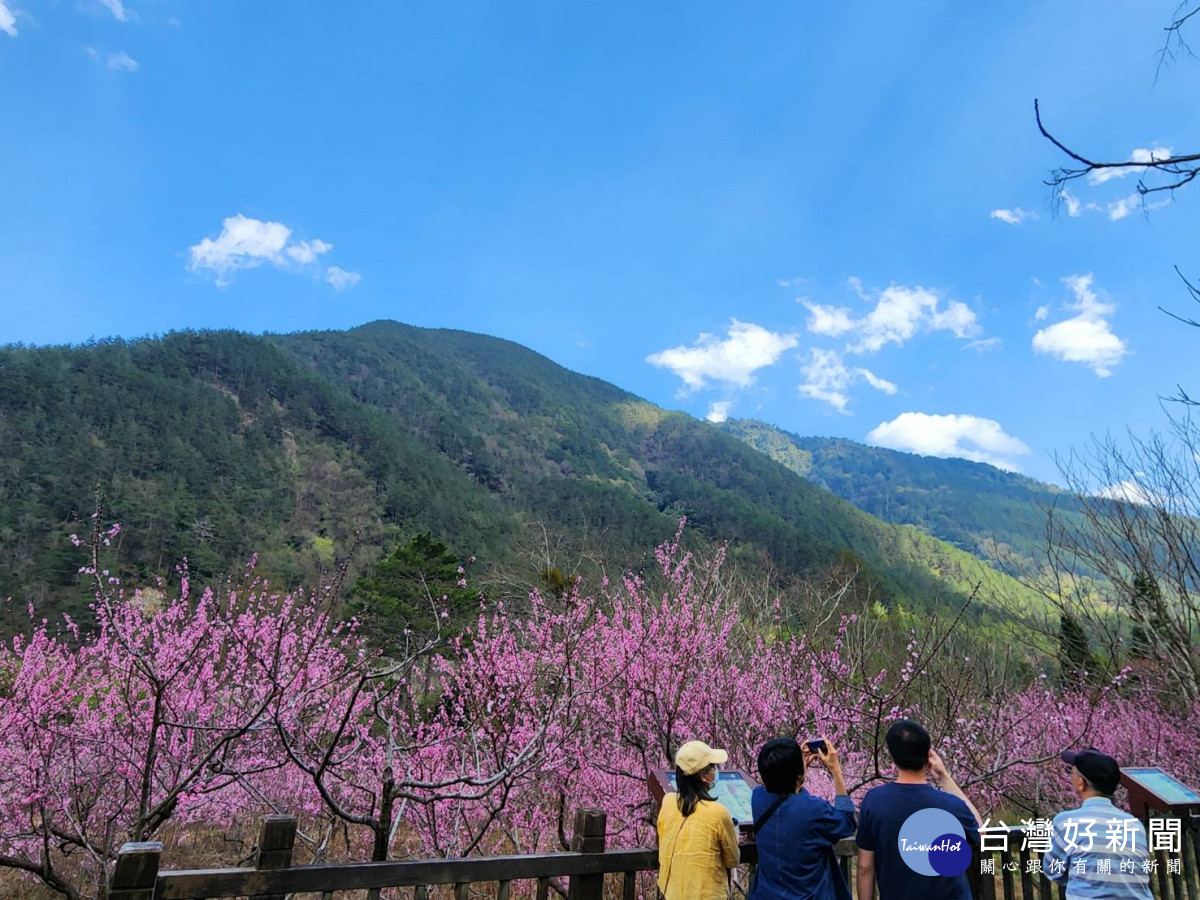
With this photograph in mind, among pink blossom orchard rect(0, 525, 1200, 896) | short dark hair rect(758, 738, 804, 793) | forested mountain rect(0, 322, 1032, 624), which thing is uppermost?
forested mountain rect(0, 322, 1032, 624)

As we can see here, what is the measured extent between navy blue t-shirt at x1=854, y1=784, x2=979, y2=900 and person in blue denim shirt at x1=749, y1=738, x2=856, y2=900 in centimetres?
10

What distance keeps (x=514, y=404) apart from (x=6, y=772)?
147756mm

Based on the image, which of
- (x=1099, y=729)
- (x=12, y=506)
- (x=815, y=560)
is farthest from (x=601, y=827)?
(x=12, y=506)

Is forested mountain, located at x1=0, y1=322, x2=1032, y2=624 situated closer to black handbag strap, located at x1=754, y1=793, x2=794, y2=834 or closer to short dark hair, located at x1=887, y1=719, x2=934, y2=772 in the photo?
short dark hair, located at x1=887, y1=719, x2=934, y2=772

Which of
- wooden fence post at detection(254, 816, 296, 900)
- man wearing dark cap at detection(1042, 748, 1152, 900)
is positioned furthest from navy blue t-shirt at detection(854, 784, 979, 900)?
wooden fence post at detection(254, 816, 296, 900)

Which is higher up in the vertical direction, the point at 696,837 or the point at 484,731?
the point at 696,837

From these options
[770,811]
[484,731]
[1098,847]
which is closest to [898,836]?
[770,811]

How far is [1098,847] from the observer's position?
265cm

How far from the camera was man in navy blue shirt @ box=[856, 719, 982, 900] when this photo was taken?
238cm

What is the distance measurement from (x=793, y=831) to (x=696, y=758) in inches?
16.2

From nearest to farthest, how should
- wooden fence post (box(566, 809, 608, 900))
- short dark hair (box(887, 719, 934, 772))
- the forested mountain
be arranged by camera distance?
short dark hair (box(887, 719, 934, 772)) < wooden fence post (box(566, 809, 608, 900)) < the forested mountain

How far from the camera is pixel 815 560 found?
50.5 meters

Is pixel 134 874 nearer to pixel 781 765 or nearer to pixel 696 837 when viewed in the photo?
pixel 696 837

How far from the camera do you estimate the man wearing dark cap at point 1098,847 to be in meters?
A: 2.60
